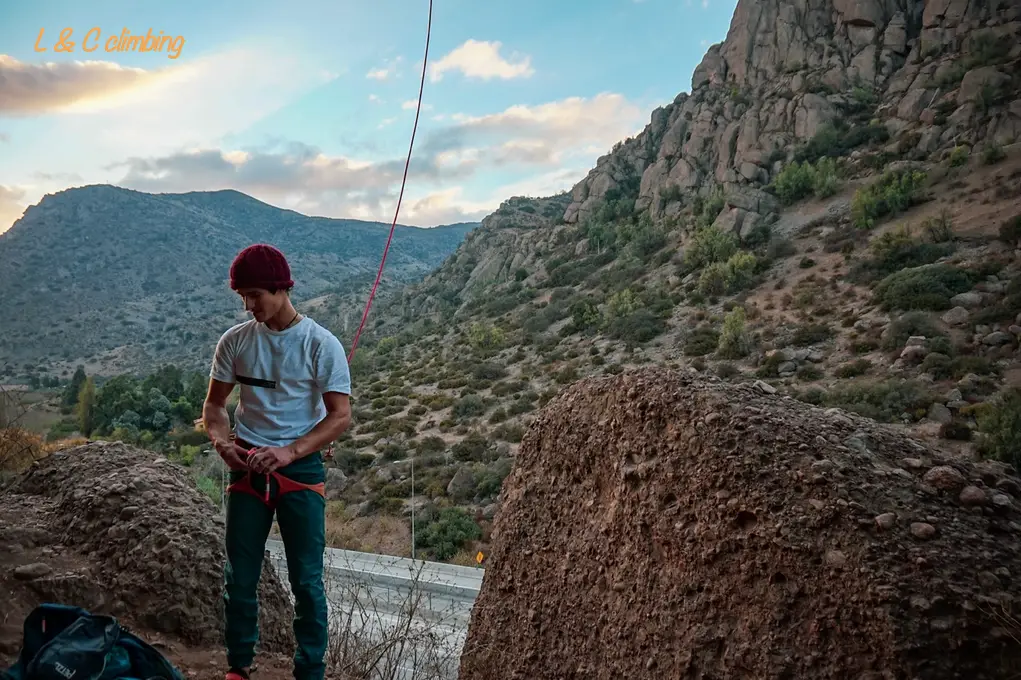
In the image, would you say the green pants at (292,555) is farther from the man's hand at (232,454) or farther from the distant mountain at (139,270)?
the distant mountain at (139,270)

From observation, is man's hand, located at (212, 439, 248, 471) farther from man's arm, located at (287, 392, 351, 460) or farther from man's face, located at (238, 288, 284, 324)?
man's face, located at (238, 288, 284, 324)

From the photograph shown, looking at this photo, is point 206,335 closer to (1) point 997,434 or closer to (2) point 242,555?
(1) point 997,434

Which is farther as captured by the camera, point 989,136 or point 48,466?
point 989,136

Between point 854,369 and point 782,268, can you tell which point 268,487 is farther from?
point 782,268

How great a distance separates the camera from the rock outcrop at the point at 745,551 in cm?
235

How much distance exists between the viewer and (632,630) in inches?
122

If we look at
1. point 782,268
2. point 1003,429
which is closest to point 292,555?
point 1003,429

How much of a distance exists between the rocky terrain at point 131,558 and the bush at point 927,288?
67.3 ft

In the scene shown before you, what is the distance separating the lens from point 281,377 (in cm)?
287

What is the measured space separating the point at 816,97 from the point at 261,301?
139 feet

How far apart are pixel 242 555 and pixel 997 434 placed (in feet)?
44.3

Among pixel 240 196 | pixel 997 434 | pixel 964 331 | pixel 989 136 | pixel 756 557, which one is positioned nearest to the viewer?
pixel 756 557

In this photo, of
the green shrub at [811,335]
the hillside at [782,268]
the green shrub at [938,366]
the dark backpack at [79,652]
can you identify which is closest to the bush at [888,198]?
the hillside at [782,268]

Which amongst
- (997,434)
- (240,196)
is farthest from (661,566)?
(240,196)
